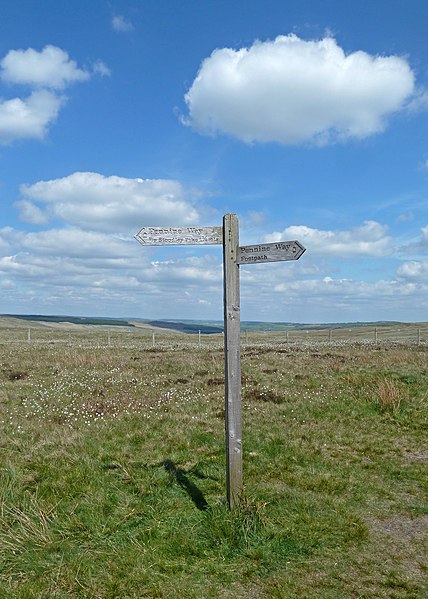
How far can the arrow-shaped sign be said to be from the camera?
621 cm

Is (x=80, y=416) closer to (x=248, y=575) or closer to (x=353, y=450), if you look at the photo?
(x=353, y=450)

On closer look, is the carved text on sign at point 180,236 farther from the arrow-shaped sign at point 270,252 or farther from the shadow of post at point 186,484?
the shadow of post at point 186,484

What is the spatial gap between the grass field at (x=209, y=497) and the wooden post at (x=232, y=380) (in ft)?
1.42

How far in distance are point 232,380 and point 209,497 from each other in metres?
2.20

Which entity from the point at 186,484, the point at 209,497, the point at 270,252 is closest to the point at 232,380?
the point at 270,252

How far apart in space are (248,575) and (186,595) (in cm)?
76

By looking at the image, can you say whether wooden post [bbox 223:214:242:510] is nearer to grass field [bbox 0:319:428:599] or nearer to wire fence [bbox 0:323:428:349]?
grass field [bbox 0:319:428:599]

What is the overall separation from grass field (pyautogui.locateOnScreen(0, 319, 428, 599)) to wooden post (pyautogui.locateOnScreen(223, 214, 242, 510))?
43 cm

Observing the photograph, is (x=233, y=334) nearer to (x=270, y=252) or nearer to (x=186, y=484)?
(x=270, y=252)

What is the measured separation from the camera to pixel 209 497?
735 centimetres

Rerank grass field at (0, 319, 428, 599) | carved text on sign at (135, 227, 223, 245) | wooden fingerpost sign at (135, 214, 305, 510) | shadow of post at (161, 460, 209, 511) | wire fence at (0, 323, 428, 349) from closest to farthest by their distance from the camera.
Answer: grass field at (0, 319, 428, 599) < wooden fingerpost sign at (135, 214, 305, 510) < carved text on sign at (135, 227, 223, 245) < shadow of post at (161, 460, 209, 511) < wire fence at (0, 323, 428, 349)

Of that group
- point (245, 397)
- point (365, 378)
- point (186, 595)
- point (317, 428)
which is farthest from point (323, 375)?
point (186, 595)

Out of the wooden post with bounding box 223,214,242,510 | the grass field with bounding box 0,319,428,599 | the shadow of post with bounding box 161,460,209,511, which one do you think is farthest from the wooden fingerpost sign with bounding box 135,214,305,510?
the shadow of post with bounding box 161,460,209,511

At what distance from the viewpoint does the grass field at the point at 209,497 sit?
511 cm
